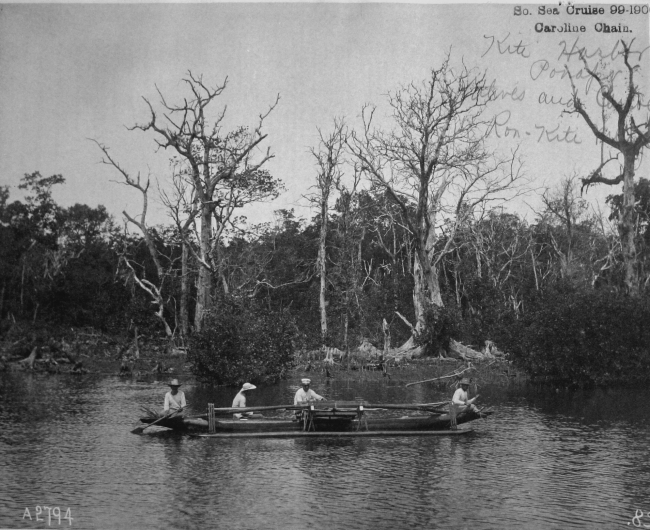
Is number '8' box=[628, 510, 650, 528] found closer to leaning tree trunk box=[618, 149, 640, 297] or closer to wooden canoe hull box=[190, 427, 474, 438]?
wooden canoe hull box=[190, 427, 474, 438]

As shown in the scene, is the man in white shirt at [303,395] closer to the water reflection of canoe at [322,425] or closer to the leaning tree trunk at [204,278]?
the water reflection of canoe at [322,425]

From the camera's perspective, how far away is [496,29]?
16266mm

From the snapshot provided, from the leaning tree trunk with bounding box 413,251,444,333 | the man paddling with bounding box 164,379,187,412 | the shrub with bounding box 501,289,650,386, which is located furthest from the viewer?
the leaning tree trunk with bounding box 413,251,444,333

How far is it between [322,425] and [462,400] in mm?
3564

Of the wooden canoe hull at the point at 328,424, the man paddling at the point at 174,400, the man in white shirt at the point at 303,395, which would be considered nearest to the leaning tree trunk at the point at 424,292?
the man in white shirt at the point at 303,395

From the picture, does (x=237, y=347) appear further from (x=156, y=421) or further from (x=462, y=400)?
(x=462, y=400)

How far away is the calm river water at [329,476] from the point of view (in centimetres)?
1045

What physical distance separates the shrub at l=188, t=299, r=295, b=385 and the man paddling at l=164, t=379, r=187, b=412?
998 cm

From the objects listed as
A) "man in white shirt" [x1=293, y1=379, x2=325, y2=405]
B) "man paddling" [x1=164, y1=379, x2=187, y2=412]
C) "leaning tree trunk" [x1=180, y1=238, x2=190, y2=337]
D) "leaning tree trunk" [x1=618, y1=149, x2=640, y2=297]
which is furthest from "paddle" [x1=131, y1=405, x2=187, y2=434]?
"leaning tree trunk" [x1=180, y1=238, x2=190, y2=337]

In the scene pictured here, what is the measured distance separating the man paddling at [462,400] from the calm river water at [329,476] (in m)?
0.77

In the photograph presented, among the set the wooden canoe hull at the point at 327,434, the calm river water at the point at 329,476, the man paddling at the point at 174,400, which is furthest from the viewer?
the man paddling at the point at 174,400

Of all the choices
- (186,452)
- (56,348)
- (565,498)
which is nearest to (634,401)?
(565,498)

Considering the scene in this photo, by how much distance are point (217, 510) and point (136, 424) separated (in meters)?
8.44

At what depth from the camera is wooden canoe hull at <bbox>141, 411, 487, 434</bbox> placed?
16.8 meters
